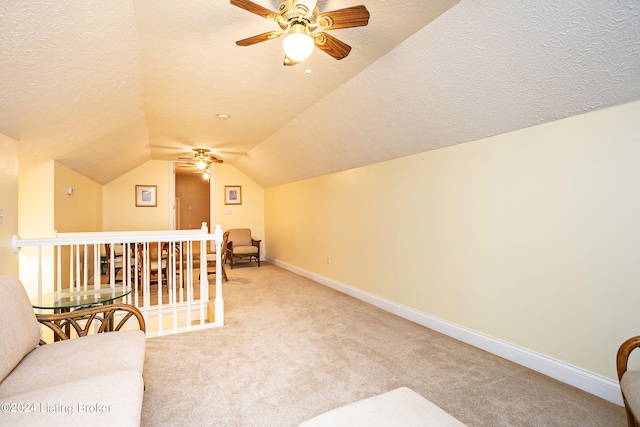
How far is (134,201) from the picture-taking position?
7.25 metres

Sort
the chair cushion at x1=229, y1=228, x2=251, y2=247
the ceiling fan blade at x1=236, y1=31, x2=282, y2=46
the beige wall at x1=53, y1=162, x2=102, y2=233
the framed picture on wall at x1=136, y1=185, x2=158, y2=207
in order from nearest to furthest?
the ceiling fan blade at x1=236, y1=31, x2=282, y2=46 → the beige wall at x1=53, y1=162, x2=102, y2=233 → the framed picture on wall at x1=136, y1=185, x2=158, y2=207 → the chair cushion at x1=229, y1=228, x2=251, y2=247

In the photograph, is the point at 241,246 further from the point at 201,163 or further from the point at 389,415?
the point at 389,415

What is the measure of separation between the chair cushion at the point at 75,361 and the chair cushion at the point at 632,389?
227 centimetres

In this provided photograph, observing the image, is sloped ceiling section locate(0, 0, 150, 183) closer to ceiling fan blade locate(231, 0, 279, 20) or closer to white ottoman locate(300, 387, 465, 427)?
ceiling fan blade locate(231, 0, 279, 20)

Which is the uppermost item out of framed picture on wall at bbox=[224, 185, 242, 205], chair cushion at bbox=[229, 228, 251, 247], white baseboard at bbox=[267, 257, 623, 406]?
framed picture on wall at bbox=[224, 185, 242, 205]

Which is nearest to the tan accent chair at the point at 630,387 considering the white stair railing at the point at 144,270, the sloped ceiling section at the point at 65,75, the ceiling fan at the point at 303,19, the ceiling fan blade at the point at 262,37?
the ceiling fan at the point at 303,19

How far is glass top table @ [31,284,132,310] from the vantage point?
7.24 feet

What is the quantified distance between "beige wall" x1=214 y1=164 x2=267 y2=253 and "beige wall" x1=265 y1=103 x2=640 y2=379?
489 cm

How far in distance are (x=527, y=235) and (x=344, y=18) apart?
2.15m

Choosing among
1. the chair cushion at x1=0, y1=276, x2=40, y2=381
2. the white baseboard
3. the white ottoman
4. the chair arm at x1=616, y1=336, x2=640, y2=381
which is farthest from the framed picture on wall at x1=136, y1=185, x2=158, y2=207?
the chair arm at x1=616, y1=336, x2=640, y2=381

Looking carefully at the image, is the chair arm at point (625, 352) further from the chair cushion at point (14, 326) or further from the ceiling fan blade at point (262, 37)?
the chair cushion at point (14, 326)

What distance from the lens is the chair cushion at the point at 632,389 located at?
1.31 m

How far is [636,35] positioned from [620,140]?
654mm

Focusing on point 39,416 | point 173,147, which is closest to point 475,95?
point 39,416
